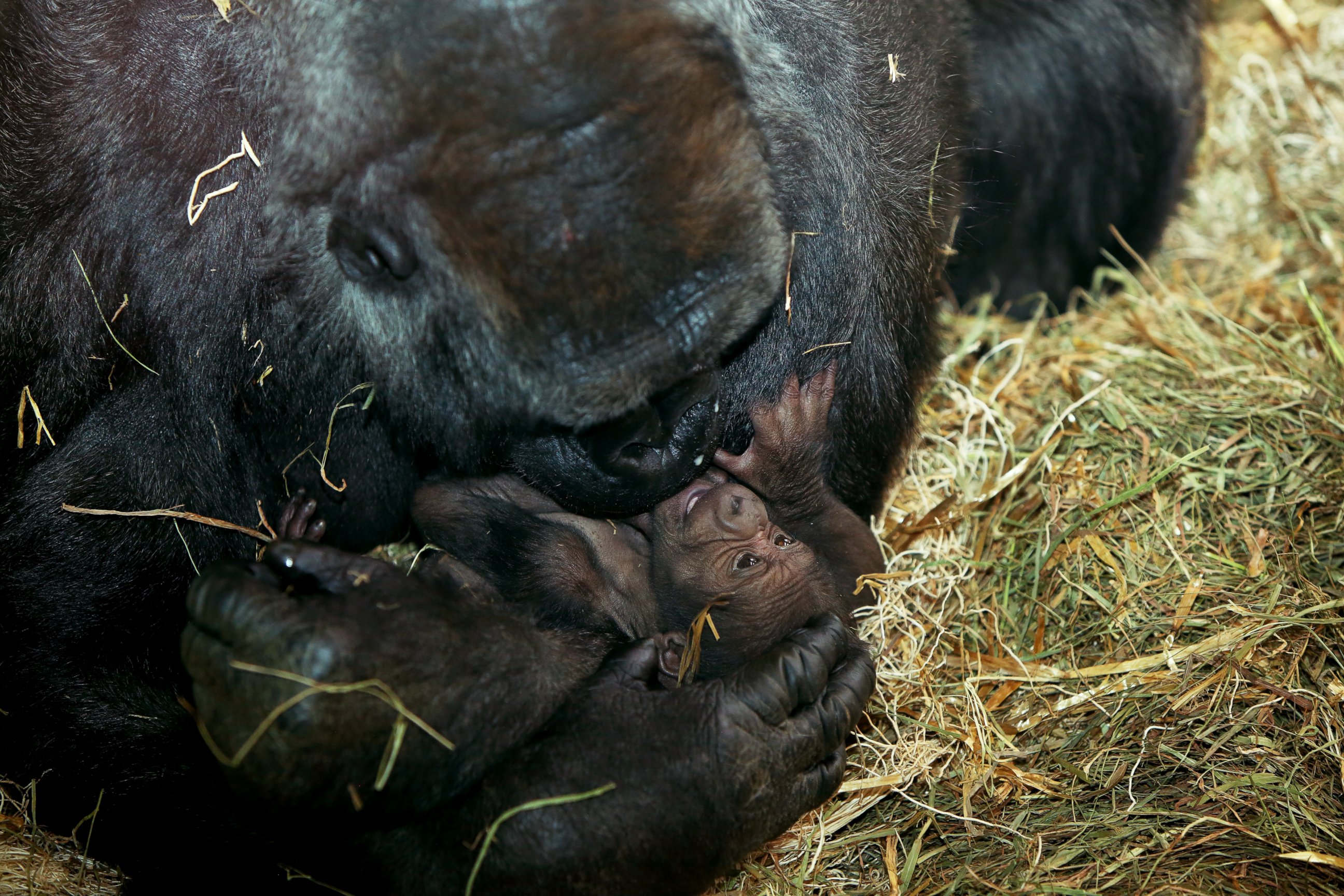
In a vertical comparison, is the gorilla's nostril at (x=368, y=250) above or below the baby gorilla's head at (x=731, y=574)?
above

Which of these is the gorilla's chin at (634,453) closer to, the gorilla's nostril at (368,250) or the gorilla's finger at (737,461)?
the gorilla's finger at (737,461)

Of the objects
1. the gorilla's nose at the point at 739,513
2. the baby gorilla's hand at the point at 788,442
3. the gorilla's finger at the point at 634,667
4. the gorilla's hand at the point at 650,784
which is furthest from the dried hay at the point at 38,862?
the baby gorilla's hand at the point at 788,442

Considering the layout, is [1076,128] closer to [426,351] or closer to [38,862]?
[426,351]

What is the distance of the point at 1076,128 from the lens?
4.73 meters

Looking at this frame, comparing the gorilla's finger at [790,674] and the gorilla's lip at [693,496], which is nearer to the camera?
the gorilla's finger at [790,674]

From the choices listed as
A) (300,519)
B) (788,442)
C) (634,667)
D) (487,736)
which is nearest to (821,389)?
(788,442)

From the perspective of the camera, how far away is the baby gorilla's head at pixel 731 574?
3.27m

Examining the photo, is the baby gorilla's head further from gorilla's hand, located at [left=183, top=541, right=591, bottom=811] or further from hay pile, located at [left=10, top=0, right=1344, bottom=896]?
gorilla's hand, located at [left=183, top=541, right=591, bottom=811]

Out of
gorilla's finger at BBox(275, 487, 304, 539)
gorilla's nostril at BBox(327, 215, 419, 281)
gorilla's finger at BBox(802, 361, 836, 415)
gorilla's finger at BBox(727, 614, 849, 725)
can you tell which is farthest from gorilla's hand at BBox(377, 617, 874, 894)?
gorilla's nostril at BBox(327, 215, 419, 281)

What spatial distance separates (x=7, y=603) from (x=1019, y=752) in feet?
9.67

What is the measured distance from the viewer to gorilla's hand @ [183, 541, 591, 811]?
2387 millimetres

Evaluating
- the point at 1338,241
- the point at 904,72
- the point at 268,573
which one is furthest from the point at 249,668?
the point at 1338,241

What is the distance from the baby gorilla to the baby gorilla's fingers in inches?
18.2

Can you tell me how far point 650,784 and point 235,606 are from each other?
3.41ft
